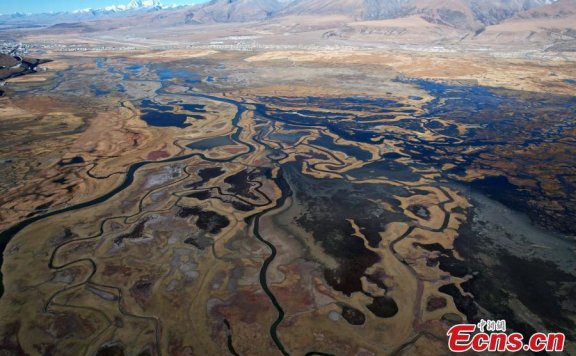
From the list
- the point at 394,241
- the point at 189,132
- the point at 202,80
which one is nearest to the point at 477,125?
the point at 394,241

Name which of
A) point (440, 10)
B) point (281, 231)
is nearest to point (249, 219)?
point (281, 231)

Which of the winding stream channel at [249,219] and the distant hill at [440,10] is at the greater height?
the distant hill at [440,10]

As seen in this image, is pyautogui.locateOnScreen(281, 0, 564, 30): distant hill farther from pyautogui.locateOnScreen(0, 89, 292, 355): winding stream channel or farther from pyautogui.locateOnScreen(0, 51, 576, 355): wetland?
pyautogui.locateOnScreen(0, 89, 292, 355): winding stream channel

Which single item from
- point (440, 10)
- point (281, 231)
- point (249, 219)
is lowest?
point (281, 231)

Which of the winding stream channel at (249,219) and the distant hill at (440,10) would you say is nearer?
the winding stream channel at (249,219)

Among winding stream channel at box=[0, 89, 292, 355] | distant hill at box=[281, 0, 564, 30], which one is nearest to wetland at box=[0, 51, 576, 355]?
winding stream channel at box=[0, 89, 292, 355]

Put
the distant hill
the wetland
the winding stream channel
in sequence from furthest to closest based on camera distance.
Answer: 1. the distant hill
2. the winding stream channel
3. the wetland

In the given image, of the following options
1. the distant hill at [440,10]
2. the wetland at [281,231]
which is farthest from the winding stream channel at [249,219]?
the distant hill at [440,10]

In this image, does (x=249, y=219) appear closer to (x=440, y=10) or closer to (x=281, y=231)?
(x=281, y=231)

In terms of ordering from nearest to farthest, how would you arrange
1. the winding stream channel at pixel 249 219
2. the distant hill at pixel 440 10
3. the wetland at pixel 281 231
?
the wetland at pixel 281 231, the winding stream channel at pixel 249 219, the distant hill at pixel 440 10

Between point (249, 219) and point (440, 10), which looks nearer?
point (249, 219)

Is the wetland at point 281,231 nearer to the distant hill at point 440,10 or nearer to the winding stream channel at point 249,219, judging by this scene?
the winding stream channel at point 249,219

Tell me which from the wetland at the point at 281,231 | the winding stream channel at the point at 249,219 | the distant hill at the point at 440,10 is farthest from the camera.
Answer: the distant hill at the point at 440,10
